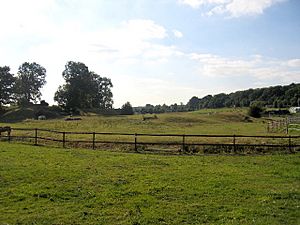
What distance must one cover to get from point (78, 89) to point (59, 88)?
563 cm

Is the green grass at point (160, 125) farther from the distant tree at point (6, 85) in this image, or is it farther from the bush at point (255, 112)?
the distant tree at point (6, 85)

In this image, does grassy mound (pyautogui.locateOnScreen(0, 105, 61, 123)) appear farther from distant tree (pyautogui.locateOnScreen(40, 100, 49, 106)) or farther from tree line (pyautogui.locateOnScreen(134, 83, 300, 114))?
tree line (pyautogui.locateOnScreen(134, 83, 300, 114))

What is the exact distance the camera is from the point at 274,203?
11258 millimetres

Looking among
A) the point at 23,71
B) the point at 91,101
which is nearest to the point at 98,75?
the point at 91,101

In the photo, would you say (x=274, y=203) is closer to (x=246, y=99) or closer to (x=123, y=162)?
(x=123, y=162)

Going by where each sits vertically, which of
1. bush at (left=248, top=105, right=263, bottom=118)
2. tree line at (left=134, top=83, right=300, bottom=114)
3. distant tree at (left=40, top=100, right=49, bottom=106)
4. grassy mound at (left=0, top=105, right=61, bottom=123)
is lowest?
grassy mound at (left=0, top=105, right=61, bottom=123)

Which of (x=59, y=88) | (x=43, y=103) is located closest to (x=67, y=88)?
(x=59, y=88)

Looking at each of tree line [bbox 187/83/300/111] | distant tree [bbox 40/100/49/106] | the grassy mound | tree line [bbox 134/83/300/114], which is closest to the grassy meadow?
the grassy mound

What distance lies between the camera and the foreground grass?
9.79 m

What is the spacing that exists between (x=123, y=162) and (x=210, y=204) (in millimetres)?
9634

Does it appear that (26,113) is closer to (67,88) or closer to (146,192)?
(67,88)

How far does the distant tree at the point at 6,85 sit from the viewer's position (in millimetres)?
102750

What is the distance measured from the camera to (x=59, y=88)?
108m

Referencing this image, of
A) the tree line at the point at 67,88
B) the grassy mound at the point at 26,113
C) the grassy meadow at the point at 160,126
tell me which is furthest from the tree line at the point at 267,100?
the grassy meadow at the point at 160,126
